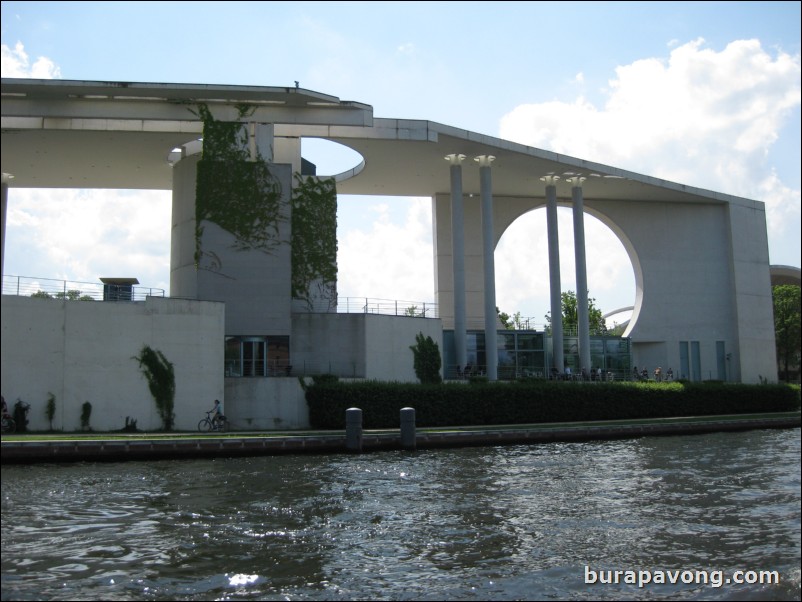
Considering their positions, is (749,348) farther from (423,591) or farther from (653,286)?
(423,591)

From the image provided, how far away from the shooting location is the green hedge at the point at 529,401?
2686cm

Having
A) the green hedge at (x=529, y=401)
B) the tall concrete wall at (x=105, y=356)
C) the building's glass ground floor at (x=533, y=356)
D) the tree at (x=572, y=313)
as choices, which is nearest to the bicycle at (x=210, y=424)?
the tall concrete wall at (x=105, y=356)

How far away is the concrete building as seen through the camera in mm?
26656

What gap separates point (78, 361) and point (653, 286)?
132 ft

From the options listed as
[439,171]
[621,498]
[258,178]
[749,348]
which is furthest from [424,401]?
[749,348]

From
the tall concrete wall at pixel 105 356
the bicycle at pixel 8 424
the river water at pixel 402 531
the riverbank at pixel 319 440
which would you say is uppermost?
the tall concrete wall at pixel 105 356

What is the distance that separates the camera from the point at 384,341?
30.9 metres

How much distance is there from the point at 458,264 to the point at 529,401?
7.64 metres

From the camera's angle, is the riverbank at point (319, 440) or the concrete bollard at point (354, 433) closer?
the riverbank at point (319, 440)

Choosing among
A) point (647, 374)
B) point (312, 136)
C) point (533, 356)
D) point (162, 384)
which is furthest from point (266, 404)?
point (647, 374)

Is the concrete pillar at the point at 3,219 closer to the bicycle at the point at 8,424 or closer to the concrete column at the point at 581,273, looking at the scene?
the bicycle at the point at 8,424

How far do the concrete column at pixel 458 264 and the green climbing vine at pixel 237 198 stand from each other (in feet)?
30.2

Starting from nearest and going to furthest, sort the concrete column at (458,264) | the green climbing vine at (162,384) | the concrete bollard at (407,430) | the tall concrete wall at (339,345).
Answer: the concrete bollard at (407,430), the green climbing vine at (162,384), the tall concrete wall at (339,345), the concrete column at (458,264)

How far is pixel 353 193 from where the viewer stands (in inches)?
1591
